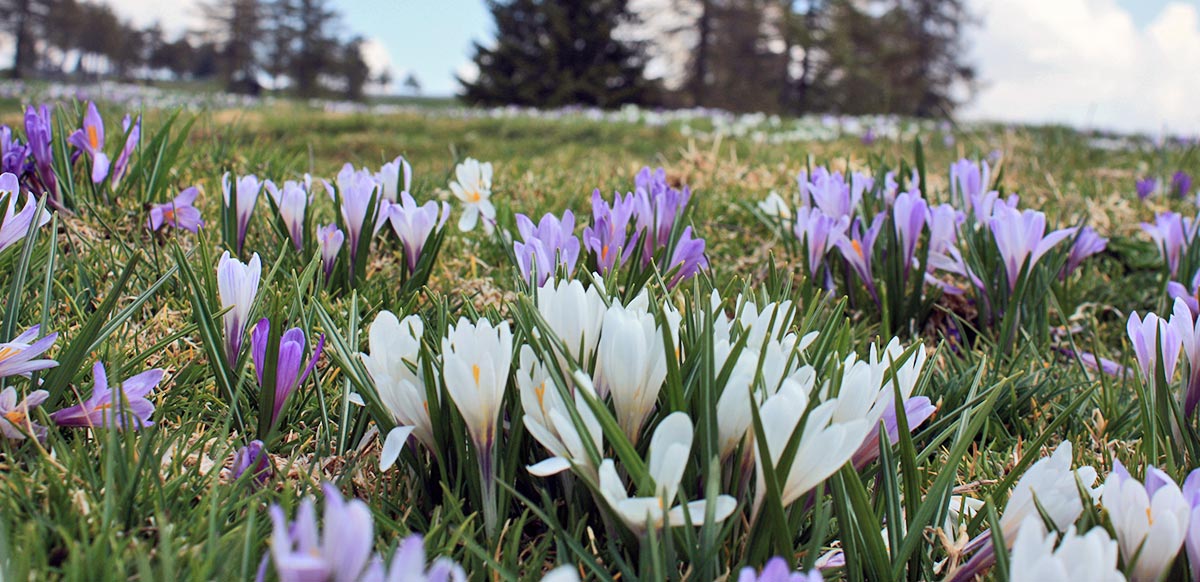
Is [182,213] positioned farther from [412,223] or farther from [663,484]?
[663,484]

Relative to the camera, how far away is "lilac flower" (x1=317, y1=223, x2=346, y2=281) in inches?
67.1

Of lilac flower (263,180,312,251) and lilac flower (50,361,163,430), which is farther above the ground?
lilac flower (263,180,312,251)

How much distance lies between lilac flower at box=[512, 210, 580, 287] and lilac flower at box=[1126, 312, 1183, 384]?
2.89 feet

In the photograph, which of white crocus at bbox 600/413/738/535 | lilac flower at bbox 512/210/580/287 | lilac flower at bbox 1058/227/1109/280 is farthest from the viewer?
lilac flower at bbox 1058/227/1109/280

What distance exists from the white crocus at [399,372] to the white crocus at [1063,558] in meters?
0.64

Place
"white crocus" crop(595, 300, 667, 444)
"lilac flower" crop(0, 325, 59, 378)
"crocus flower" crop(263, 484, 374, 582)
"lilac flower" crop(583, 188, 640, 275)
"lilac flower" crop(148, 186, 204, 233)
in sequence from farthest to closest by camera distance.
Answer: "lilac flower" crop(148, 186, 204, 233)
"lilac flower" crop(583, 188, 640, 275)
"lilac flower" crop(0, 325, 59, 378)
"white crocus" crop(595, 300, 667, 444)
"crocus flower" crop(263, 484, 374, 582)

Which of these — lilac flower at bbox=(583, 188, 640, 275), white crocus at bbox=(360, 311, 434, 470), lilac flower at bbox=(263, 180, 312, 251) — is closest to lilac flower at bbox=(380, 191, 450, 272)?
lilac flower at bbox=(263, 180, 312, 251)

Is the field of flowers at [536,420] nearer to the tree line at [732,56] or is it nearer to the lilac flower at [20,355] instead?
the lilac flower at [20,355]

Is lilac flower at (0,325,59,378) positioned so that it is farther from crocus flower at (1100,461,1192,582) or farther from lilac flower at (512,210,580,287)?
crocus flower at (1100,461,1192,582)

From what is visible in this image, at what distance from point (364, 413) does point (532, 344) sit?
33 cm

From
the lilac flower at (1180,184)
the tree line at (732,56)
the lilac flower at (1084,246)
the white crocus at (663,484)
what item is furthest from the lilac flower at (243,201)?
the tree line at (732,56)

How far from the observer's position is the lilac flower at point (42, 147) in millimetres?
1871

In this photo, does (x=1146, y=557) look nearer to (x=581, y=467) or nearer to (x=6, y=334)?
(x=581, y=467)

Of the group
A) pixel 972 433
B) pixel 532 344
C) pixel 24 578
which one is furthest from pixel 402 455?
pixel 972 433
